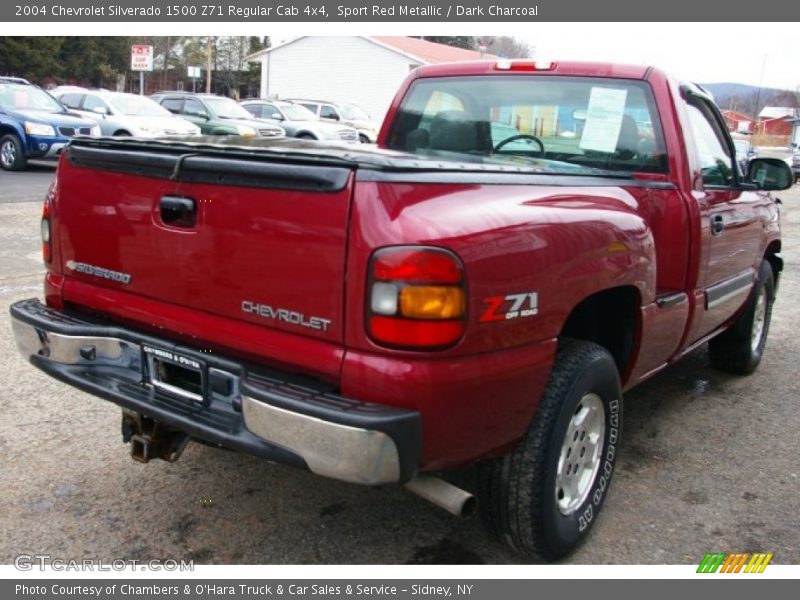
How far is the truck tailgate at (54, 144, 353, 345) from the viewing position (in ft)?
7.54

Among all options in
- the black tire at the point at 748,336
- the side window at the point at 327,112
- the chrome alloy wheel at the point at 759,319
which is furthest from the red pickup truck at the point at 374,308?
the side window at the point at 327,112

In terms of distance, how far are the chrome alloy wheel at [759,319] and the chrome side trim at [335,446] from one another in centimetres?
378

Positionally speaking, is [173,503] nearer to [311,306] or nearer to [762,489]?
[311,306]

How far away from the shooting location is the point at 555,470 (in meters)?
2.70

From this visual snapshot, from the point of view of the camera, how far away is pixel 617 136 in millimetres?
3811

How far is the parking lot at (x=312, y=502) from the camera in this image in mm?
2953

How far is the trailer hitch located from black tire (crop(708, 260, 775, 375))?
3.60 meters

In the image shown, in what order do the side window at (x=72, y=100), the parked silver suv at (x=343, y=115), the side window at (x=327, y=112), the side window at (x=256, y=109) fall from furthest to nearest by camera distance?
the side window at (x=327, y=112) < the parked silver suv at (x=343, y=115) < the side window at (x=256, y=109) < the side window at (x=72, y=100)

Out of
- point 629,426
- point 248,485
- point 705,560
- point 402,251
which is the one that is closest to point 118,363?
point 248,485

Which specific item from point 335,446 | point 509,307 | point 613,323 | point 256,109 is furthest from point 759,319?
point 256,109

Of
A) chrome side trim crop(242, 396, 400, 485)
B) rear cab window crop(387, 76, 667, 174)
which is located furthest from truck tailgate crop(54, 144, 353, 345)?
rear cab window crop(387, 76, 667, 174)

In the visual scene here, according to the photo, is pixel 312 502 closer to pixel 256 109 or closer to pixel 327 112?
pixel 256 109

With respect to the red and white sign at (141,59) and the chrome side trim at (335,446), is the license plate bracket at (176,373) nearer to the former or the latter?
the chrome side trim at (335,446)

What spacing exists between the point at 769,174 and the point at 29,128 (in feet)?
44.3
